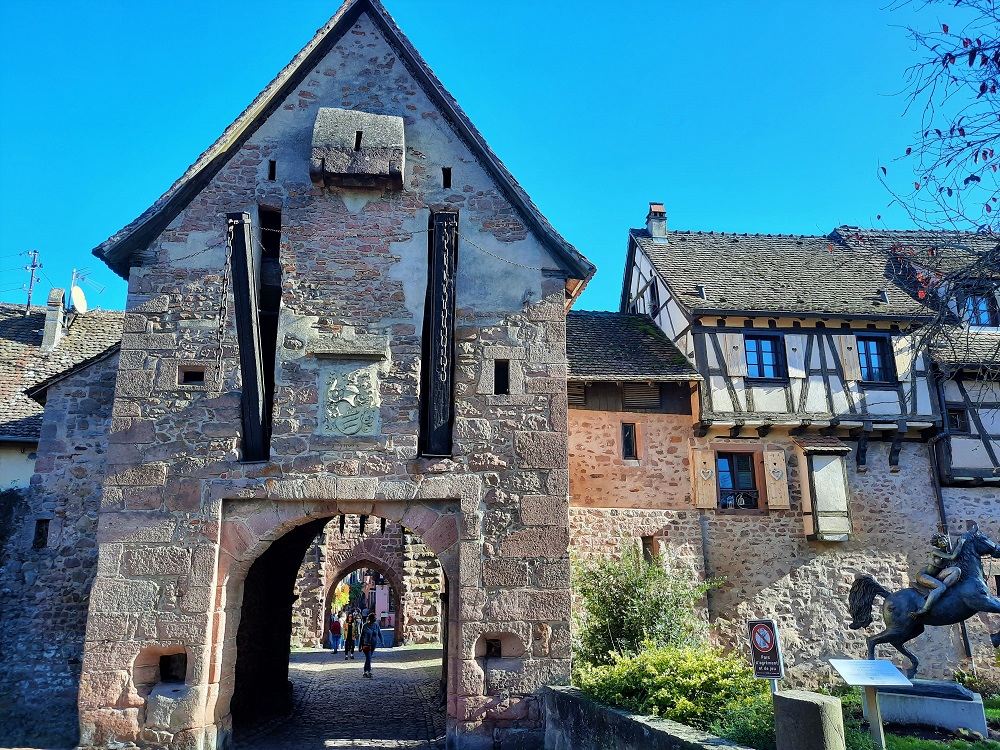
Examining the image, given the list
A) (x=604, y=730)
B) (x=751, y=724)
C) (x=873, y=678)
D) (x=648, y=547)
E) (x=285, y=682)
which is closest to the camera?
(x=751, y=724)

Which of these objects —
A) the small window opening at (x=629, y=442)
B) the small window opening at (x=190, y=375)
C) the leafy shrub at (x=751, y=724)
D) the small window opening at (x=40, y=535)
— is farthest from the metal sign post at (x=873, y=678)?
the small window opening at (x=40, y=535)

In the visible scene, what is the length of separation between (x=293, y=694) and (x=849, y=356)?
12220mm

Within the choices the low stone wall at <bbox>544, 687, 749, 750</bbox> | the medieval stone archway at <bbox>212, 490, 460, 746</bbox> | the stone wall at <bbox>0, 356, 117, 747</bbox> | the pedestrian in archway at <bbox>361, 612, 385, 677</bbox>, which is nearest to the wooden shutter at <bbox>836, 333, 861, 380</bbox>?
the medieval stone archway at <bbox>212, 490, 460, 746</bbox>

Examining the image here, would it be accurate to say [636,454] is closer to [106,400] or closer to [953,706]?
[953,706]

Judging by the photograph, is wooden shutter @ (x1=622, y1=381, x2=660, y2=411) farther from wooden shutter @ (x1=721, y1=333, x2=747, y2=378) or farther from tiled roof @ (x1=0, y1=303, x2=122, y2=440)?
tiled roof @ (x1=0, y1=303, x2=122, y2=440)

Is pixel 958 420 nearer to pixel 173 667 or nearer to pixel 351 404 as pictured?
pixel 351 404

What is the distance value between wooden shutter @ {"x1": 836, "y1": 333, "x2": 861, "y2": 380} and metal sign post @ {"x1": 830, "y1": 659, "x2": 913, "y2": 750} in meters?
9.61

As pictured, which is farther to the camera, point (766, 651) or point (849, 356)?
point (849, 356)

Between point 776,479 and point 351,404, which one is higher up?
point 351,404

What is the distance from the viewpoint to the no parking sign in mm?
6145

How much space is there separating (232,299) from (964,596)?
9494mm

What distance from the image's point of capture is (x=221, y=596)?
8766 millimetres

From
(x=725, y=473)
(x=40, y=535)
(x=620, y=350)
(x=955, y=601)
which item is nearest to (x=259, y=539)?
(x=40, y=535)

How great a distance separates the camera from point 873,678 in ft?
21.2
